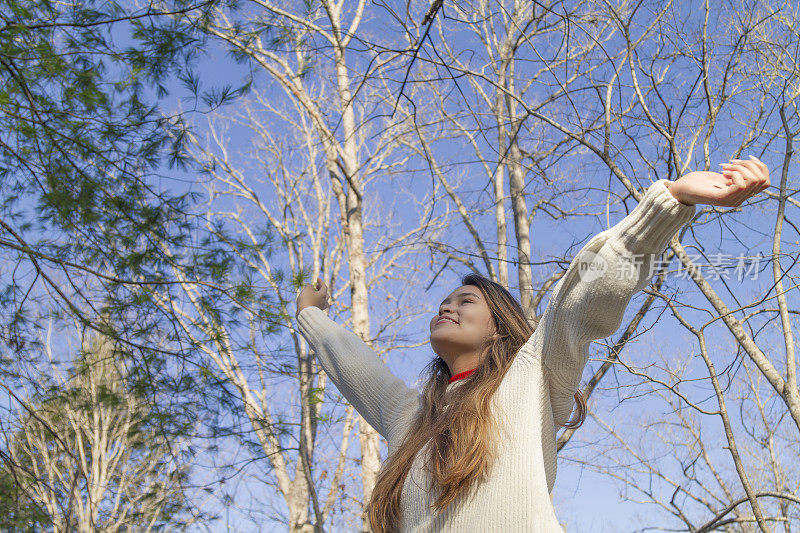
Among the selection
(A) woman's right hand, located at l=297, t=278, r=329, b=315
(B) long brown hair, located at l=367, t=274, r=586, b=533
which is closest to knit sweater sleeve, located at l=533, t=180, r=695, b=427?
(B) long brown hair, located at l=367, t=274, r=586, b=533

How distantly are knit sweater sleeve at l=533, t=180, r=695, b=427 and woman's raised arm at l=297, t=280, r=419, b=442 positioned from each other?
0.50 metres

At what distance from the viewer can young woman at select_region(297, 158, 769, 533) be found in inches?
45.7

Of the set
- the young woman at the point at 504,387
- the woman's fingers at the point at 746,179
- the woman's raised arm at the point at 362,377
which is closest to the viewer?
the woman's fingers at the point at 746,179

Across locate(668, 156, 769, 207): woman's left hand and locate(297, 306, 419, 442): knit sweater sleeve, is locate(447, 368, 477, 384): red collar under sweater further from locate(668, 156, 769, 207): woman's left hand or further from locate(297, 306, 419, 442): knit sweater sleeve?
locate(668, 156, 769, 207): woman's left hand

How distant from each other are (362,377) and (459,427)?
1.42ft

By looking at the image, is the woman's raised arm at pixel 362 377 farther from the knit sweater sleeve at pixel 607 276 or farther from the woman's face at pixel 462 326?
the knit sweater sleeve at pixel 607 276

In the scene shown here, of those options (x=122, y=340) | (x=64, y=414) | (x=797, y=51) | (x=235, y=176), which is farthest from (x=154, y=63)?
(x=235, y=176)

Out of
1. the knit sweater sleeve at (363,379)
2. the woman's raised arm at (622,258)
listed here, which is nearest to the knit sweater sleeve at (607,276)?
the woman's raised arm at (622,258)

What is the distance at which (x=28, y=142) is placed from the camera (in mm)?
2980

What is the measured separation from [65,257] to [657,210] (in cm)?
277

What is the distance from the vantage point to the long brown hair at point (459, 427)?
1302 millimetres

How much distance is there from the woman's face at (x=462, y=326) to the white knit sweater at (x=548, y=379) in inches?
3.6

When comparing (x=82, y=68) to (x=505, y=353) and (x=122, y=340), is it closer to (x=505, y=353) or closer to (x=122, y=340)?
(x=122, y=340)

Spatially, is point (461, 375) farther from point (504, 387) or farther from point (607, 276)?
point (607, 276)
